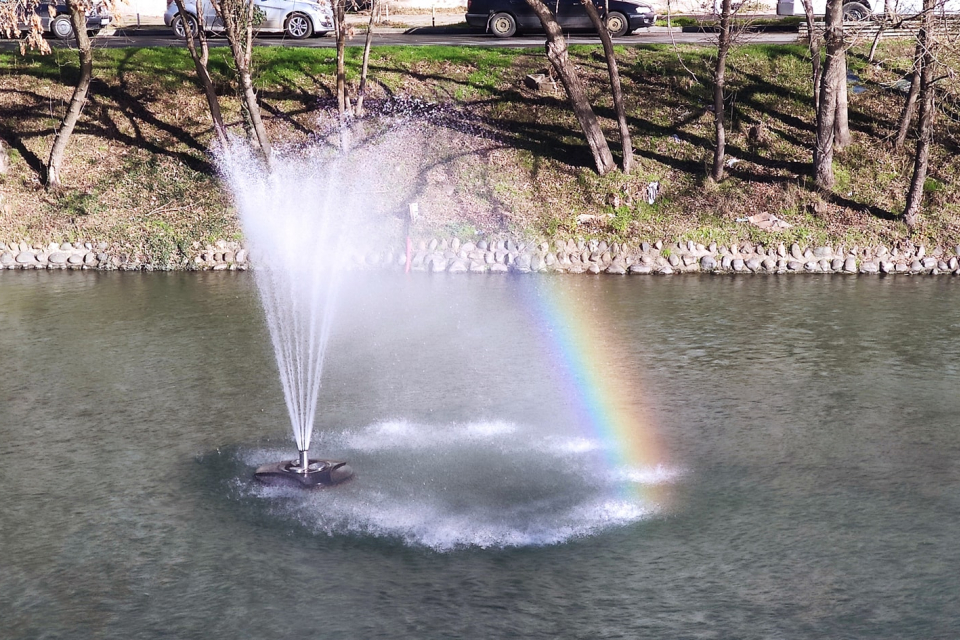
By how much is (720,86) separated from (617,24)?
37.0 ft

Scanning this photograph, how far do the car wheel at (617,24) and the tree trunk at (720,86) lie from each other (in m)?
9.64

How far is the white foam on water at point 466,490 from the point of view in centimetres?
1042

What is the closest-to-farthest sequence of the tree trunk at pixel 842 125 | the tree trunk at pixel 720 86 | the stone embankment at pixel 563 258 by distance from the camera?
the stone embankment at pixel 563 258
the tree trunk at pixel 720 86
the tree trunk at pixel 842 125

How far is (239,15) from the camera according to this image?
25359 millimetres

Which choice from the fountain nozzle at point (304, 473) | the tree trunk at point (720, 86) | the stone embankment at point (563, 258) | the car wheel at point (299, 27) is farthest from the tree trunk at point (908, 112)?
the car wheel at point (299, 27)

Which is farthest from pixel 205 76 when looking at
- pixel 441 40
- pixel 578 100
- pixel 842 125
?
pixel 842 125

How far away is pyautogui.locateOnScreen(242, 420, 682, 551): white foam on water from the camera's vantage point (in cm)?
1042

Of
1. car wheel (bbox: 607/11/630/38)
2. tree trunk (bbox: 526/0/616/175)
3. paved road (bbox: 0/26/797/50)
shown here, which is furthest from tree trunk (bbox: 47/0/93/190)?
car wheel (bbox: 607/11/630/38)

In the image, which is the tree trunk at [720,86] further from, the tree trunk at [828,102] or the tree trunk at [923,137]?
the tree trunk at [923,137]

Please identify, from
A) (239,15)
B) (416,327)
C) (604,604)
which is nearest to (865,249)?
(416,327)

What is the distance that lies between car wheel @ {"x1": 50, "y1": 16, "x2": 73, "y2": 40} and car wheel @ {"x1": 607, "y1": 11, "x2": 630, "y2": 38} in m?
19.2

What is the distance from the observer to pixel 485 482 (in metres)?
11.8

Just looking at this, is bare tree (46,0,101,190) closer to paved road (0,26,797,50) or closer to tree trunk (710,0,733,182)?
paved road (0,26,797,50)

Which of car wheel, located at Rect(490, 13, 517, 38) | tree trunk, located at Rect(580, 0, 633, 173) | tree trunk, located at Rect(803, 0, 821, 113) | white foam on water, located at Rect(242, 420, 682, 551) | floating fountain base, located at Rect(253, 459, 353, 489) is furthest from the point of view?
car wheel, located at Rect(490, 13, 517, 38)
